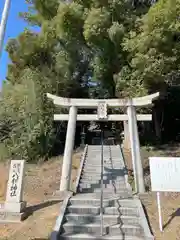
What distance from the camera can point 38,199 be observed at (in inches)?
309

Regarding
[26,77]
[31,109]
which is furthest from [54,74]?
[31,109]

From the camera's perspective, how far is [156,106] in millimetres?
16031

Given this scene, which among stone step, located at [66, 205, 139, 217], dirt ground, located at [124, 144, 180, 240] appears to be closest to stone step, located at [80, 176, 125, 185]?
dirt ground, located at [124, 144, 180, 240]

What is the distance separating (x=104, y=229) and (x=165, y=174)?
68.6 inches

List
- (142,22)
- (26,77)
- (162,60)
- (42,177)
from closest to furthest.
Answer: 1. (42,177)
2. (162,60)
3. (142,22)
4. (26,77)

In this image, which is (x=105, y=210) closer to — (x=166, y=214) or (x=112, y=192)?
(x=166, y=214)

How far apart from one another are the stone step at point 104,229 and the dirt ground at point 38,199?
0.37 m

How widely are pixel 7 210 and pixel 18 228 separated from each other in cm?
65

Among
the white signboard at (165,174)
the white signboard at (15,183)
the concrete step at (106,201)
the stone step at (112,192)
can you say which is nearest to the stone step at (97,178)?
the stone step at (112,192)

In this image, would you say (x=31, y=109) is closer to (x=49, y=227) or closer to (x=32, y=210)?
(x=32, y=210)

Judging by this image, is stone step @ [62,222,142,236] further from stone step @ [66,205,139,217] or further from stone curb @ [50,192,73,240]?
stone step @ [66,205,139,217]

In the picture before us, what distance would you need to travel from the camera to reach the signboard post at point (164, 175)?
6.08m

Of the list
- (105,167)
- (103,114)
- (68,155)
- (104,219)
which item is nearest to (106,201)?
(104,219)

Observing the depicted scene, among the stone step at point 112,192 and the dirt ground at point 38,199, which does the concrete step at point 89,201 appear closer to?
the dirt ground at point 38,199
